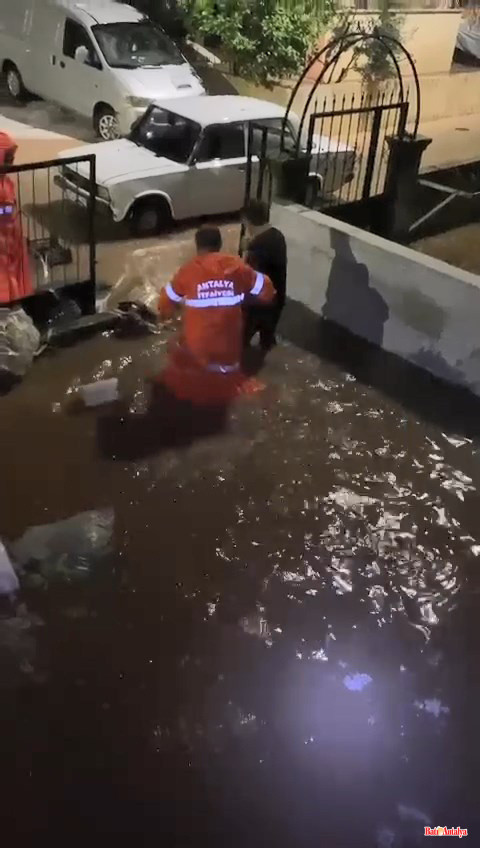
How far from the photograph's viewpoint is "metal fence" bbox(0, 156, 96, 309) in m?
6.93

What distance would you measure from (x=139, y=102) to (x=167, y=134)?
280 cm

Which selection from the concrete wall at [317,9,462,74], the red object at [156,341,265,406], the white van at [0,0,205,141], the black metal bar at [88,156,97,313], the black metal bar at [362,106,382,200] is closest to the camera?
the red object at [156,341,265,406]

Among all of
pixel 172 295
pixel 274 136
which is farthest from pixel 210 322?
pixel 274 136

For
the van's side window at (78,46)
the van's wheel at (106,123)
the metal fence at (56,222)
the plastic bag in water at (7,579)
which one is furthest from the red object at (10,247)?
the van's side window at (78,46)

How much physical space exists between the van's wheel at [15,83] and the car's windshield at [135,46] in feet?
9.84

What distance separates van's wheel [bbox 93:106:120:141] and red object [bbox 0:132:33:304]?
21.7 feet

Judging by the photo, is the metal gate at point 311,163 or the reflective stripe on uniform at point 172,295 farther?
the metal gate at point 311,163

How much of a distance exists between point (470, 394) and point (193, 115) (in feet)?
17.0

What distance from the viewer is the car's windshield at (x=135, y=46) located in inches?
517

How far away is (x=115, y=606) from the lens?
456cm

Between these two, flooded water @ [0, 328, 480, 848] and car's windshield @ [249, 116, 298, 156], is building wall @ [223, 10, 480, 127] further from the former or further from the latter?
flooded water @ [0, 328, 480, 848]

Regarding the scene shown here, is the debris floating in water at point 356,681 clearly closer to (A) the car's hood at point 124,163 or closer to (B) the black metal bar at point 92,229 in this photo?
(B) the black metal bar at point 92,229

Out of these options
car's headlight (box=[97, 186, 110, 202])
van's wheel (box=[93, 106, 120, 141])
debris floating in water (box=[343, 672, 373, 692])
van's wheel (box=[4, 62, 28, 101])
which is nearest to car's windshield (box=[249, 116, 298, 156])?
car's headlight (box=[97, 186, 110, 202])

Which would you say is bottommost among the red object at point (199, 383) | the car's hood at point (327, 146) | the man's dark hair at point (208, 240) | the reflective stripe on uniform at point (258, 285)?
the red object at point (199, 383)
